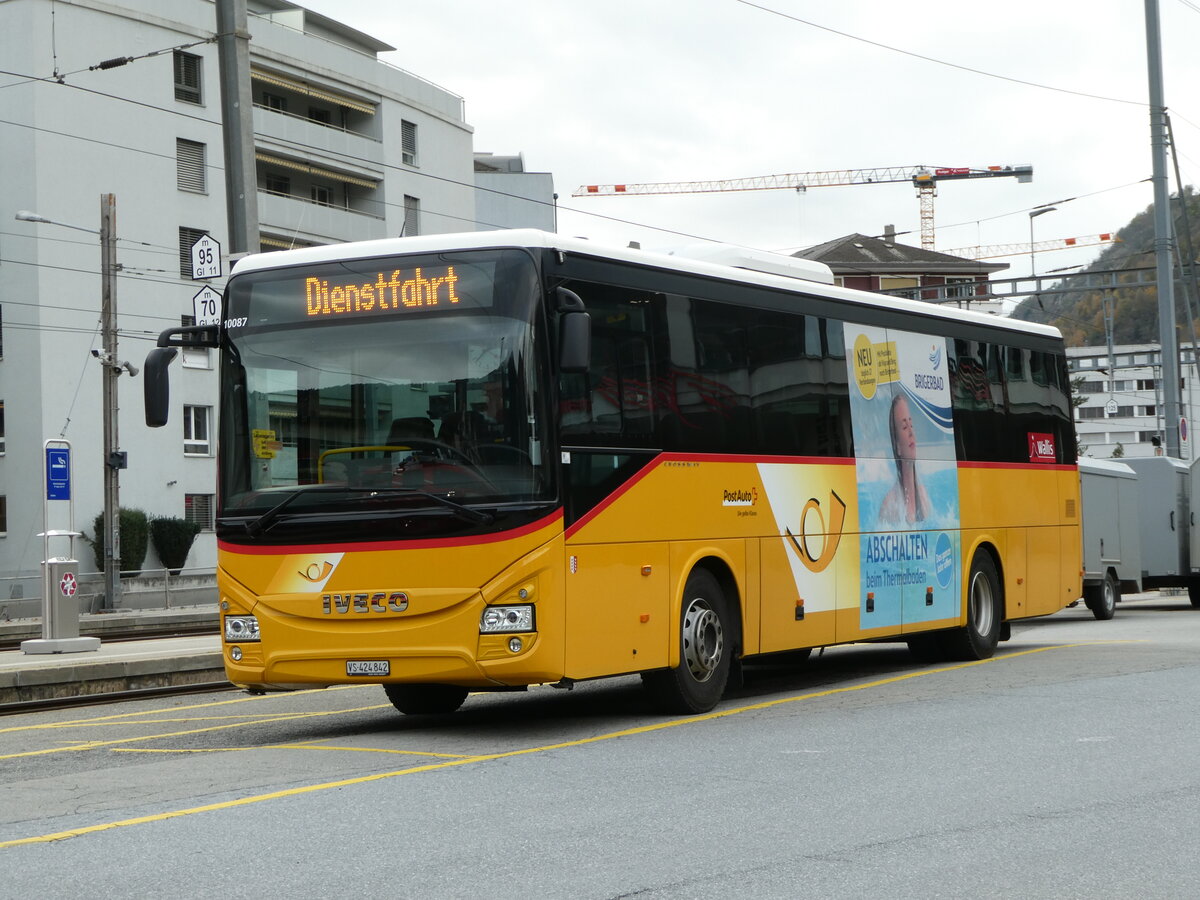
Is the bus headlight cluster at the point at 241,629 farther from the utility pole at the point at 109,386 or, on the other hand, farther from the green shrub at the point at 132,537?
the green shrub at the point at 132,537

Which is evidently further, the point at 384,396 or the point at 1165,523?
the point at 1165,523

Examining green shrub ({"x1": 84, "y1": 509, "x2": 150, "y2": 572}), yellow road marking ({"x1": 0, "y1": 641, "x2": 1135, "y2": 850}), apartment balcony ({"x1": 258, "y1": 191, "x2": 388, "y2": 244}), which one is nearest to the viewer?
yellow road marking ({"x1": 0, "y1": 641, "x2": 1135, "y2": 850})

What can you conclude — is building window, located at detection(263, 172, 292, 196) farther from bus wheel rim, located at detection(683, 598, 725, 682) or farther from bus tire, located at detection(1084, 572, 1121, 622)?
bus wheel rim, located at detection(683, 598, 725, 682)

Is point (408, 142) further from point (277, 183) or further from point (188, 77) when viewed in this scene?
point (188, 77)

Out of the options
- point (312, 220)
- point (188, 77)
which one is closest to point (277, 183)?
point (312, 220)

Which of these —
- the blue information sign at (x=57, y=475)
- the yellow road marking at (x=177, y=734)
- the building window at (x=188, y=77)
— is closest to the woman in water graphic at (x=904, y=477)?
the yellow road marking at (x=177, y=734)

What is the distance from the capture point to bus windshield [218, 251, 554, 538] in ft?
33.6

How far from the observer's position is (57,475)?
22.2 m

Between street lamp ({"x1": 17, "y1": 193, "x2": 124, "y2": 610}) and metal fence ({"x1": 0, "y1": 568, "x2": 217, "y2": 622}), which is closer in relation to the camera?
street lamp ({"x1": 17, "y1": 193, "x2": 124, "y2": 610})

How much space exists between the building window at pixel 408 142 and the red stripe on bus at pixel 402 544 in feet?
170

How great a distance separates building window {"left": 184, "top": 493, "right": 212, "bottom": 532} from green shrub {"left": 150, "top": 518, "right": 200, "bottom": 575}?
1.84 metres

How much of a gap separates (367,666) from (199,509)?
139 ft

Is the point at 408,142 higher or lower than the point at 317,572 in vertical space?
Result: higher

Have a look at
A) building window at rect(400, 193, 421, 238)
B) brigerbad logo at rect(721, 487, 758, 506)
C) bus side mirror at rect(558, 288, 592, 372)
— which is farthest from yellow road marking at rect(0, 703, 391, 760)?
building window at rect(400, 193, 421, 238)
